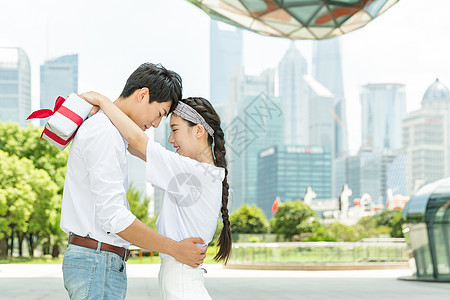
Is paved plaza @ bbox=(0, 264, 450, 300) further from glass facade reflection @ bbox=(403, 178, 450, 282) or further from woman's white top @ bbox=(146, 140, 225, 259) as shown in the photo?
woman's white top @ bbox=(146, 140, 225, 259)

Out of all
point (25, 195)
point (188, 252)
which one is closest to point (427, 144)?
point (25, 195)

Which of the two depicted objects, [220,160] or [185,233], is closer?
[185,233]

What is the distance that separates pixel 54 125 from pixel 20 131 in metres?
35.8

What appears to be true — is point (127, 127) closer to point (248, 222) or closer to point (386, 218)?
point (248, 222)

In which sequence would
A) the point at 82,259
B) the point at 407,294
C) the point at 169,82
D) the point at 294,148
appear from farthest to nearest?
the point at 294,148 → the point at 407,294 → the point at 169,82 → the point at 82,259

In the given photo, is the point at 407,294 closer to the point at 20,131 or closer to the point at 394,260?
the point at 394,260

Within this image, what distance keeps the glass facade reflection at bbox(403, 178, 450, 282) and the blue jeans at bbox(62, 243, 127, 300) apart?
12.8 metres

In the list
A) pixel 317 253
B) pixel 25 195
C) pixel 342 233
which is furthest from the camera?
pixel 342 233

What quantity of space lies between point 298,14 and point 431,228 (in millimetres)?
5931

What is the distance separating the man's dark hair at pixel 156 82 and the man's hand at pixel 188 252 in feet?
1.98

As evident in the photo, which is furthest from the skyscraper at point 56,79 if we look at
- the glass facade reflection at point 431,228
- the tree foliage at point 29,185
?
the glass facade reflection at point 431,228

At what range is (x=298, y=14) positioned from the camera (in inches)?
486

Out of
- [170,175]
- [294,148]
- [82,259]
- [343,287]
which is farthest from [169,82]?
[294,148]

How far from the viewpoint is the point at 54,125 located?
245 centimetres
